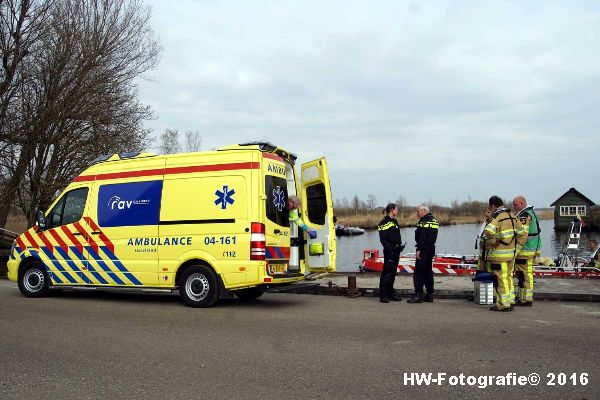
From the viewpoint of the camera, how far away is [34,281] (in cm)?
1048

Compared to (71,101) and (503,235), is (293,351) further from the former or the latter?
(71,101)

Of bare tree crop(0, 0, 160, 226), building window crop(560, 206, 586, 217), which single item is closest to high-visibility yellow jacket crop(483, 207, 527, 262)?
bare tree crop(0, 0, 160, 226)

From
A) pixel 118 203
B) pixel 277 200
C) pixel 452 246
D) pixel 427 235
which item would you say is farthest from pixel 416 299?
pixel 452 246

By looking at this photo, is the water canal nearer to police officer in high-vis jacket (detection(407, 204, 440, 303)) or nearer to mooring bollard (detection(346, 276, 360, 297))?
mooring bollard (detection(346, 276, 360, 297))

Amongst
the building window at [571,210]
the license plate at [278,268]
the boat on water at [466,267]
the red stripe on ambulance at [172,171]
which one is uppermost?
the building window at [571,210]

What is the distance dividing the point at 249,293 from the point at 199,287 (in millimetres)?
1363

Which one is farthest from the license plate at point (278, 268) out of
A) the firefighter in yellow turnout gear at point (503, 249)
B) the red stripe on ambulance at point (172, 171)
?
the firefighter in yellow turnout gear at point (503, 249)

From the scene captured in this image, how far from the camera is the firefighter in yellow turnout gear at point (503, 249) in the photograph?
8289mm

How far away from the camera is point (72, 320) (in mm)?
7855

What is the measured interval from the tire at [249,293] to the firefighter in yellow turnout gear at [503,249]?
4.05 metres

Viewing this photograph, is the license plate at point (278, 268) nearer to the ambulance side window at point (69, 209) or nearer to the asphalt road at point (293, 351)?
the asphalt road at point (293, 351)

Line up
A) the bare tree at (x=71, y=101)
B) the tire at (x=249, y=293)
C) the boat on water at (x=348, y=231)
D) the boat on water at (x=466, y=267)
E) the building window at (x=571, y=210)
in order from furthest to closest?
the boat on water at (x=348, y=231), the building window at (x=571, y=210), the bare tree at (x=71, y=101), the boat on water at (x=466, y=267), the tire at (x=249, y=293)

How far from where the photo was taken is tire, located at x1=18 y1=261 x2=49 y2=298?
10406 mm

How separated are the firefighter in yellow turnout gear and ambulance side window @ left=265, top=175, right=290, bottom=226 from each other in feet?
11.1
